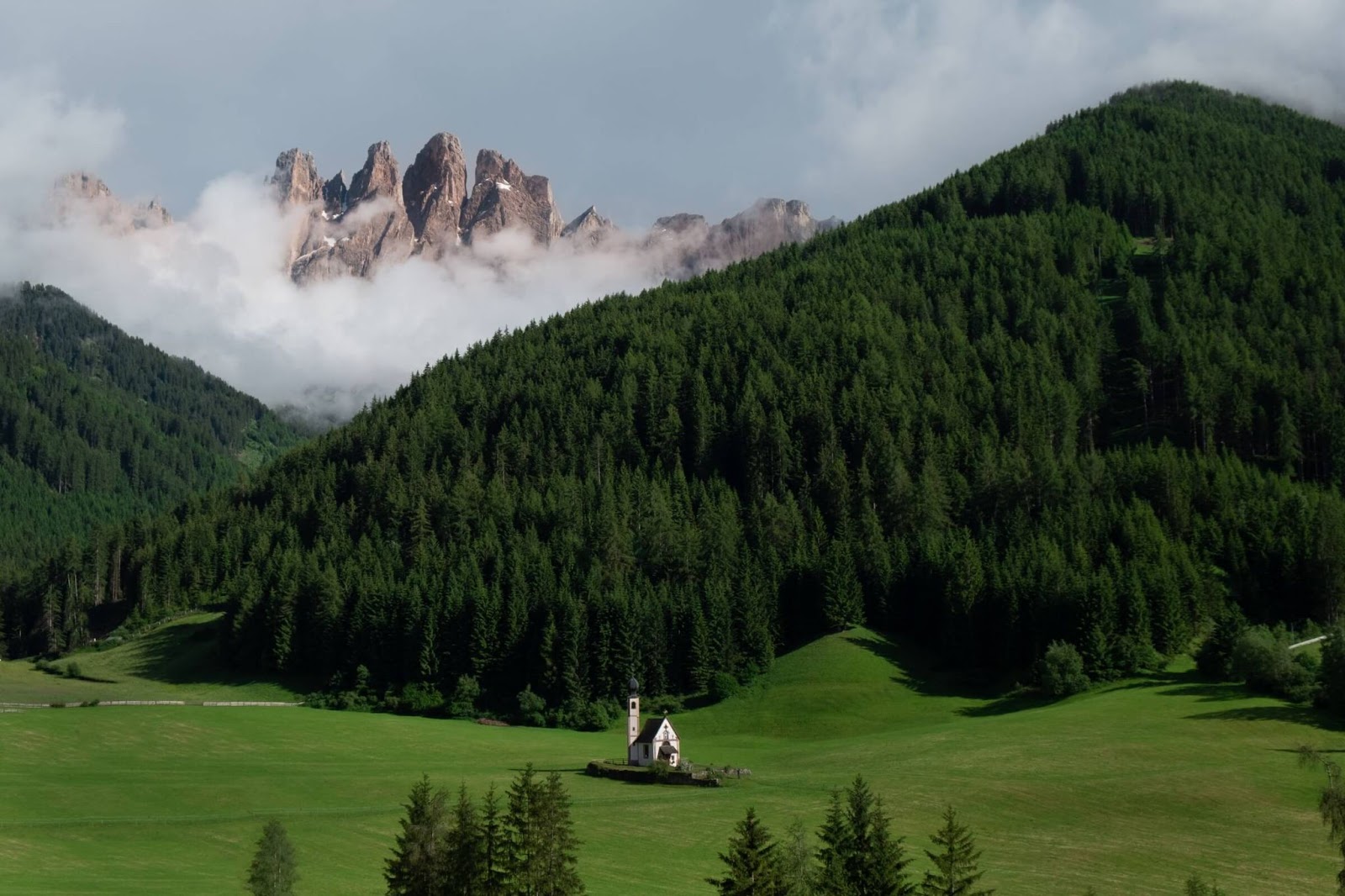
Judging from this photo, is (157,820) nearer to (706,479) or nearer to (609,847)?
(609,847)

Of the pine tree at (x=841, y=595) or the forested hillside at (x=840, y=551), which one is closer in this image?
the forested hillside at (x=840, y=551)

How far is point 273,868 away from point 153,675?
11750 centimetres

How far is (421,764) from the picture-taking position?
10394 centimetres

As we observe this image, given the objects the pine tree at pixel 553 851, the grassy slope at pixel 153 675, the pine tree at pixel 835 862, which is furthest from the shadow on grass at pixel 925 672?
the pine tree at pixel 553 851

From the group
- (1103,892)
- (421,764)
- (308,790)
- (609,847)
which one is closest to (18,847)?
(308,790)

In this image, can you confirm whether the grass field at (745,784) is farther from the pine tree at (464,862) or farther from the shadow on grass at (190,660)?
the shadow on grass at (190,660)

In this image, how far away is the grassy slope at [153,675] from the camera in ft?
476

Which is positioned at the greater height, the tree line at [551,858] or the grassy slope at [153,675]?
the grassy slope at [153,675]

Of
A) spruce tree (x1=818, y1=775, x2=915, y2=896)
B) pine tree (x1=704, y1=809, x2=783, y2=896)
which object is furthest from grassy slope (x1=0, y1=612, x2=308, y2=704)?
pine tree (x1=704, y1=809, x2=783, y2=896)

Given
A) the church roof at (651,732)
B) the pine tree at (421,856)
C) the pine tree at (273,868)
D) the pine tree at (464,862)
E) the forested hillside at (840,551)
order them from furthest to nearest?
1. the forested hillside at (840,551)
2. the church roof at (651,732)
3. the pine tree at (273,868)
4. the pine tree at (421,856)
5. the pine tree at (464,862)

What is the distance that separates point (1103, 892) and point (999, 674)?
72159 millimetres

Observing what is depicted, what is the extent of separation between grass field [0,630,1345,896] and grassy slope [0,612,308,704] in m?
19.3

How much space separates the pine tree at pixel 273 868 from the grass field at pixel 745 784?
6.67 m

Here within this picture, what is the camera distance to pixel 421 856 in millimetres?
53281
